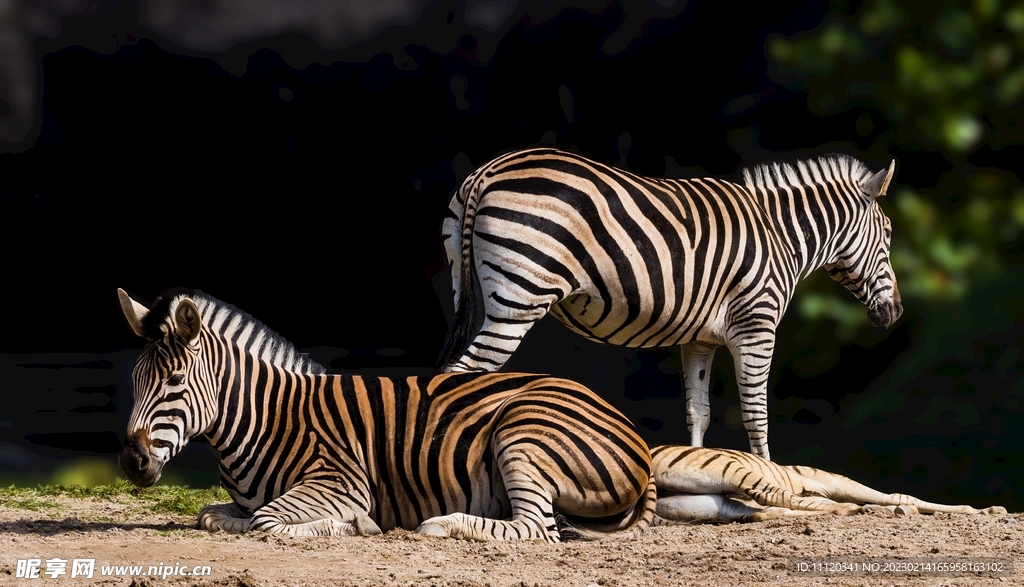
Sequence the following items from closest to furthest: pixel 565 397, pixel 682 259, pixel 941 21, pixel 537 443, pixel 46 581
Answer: pixel 46 581 → pixel 537 443 → pixel 565 397 → pixel 682 259 → pixel 941 21

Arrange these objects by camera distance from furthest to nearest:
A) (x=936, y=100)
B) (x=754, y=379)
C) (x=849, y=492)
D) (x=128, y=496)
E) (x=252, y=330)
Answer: (x=936, y=100) → (x=128, y=496) → (x=754, y=379) → (x=849, y=492) → (x=252, y=330)

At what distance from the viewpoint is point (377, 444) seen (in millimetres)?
5031

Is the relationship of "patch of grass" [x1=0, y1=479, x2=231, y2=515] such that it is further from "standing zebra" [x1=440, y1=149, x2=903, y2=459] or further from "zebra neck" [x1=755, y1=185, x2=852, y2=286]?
"zebra neck" [x1=755, y1=185, x2=852, y2=286]

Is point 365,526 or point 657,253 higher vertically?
point 657,253

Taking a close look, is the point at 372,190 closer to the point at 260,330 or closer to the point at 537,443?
the point at 260,330

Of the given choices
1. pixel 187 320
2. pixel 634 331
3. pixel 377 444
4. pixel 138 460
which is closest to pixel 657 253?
pixel 634 331

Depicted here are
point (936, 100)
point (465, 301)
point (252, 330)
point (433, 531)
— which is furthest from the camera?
point (936, 100)

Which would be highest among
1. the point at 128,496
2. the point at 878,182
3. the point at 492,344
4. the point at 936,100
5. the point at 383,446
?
the point at 936,100

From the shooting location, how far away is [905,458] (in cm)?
732

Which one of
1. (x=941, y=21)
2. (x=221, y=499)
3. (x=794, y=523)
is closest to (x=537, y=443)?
(x=794, y=523)

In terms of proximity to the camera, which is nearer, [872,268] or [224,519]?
[224,519]

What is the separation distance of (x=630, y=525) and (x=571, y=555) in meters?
0.74

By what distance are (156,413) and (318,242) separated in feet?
7.74

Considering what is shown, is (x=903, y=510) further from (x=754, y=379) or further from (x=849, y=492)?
(x=754, y=379)
